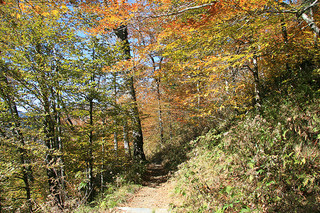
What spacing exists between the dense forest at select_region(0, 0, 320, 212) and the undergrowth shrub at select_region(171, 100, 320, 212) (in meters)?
0.02

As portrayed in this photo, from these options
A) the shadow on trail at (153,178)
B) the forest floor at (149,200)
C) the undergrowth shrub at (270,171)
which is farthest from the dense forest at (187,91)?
the forest floor at (149,200)

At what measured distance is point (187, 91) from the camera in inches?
259

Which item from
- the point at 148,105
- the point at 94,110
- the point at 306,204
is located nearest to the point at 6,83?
the point at 94,110

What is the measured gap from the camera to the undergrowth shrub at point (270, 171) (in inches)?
105

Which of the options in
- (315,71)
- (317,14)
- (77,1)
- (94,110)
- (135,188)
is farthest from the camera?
(77,1)

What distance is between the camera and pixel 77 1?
923 cm

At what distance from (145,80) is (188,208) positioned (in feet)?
44.6

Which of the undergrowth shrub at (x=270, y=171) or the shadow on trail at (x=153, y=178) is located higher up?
the undergrowth shrub at (x=270, y=171)

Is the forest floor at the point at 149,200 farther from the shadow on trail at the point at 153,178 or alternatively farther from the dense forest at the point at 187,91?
the dense forest at the point at 187,91

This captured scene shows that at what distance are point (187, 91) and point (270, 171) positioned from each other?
4003 mm

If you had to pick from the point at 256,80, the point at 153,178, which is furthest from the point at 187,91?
the point at 153,178

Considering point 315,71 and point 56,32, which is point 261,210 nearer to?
point 315,71

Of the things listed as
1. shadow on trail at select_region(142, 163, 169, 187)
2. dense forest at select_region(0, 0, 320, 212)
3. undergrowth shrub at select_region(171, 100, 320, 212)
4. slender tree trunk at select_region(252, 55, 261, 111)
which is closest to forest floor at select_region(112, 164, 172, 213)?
shadow on trail at select_region(142, 163, 169, 187)

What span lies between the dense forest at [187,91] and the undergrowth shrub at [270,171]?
2 cm
